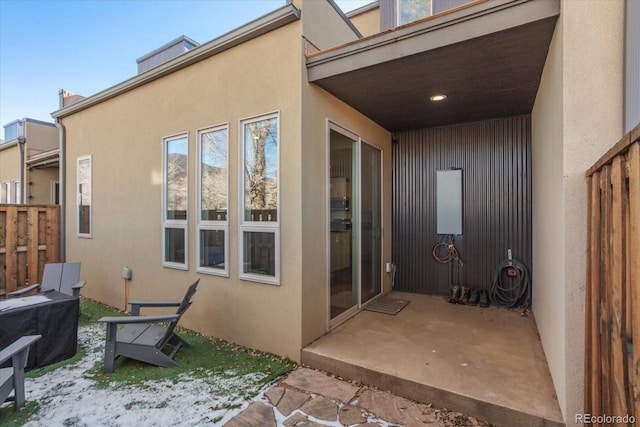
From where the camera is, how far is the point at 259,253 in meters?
3.48

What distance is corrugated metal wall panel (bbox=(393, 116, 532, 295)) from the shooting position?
4363mm

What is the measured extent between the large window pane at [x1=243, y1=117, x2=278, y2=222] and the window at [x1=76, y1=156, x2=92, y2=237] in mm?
4004

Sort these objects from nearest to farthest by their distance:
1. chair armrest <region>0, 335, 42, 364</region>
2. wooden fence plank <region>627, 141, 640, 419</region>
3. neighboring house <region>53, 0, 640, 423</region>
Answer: wooden fence plank <region>627, 141, 640, 419</region> < neighboring house <region>53, 0, 640, 423</region> < chair armrest <region>0, 335, 42, 364</region>

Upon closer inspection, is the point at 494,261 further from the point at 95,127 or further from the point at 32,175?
the point at 32,175

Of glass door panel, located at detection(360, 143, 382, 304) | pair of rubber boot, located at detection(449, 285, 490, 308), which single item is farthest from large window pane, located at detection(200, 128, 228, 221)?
pair of rubber boot, located at detection(449, 285, 490, 308)

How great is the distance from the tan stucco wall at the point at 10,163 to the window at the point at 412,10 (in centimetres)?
1007

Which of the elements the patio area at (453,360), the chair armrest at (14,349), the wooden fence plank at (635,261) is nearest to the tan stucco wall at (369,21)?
the patio area at (453,360)

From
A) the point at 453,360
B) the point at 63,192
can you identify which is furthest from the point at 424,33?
the point at 63,192

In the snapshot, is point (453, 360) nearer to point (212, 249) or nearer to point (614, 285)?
point (614, 285)

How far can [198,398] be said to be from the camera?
2.54 meters

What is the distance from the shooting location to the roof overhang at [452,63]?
2.35 meters

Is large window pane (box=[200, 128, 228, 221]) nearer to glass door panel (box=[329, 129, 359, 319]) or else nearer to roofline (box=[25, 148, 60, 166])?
glass door panel (box=[329, 129, 359, 319])

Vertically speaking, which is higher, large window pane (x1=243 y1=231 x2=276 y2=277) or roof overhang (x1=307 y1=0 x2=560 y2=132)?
roof overhang (x1=307 y1=0 x2=560 y2=132)

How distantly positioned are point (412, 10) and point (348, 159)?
3.20 m
